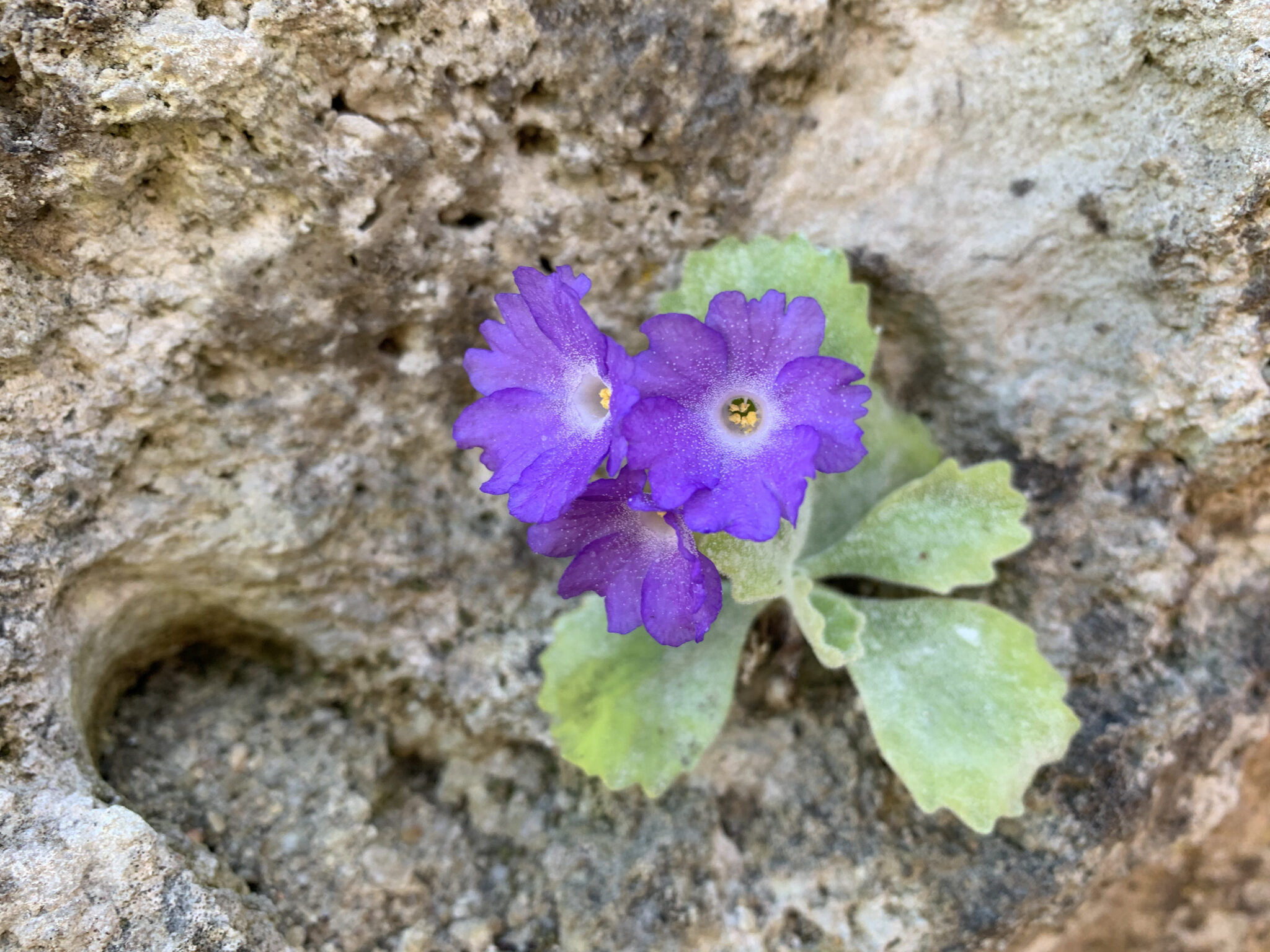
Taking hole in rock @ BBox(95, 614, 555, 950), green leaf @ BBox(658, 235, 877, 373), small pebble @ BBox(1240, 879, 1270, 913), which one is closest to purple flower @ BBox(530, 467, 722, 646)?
green leaf @ BBox(658, 235, 877, 373)

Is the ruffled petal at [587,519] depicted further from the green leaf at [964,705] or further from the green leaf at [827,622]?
the green leaf at [964,705]

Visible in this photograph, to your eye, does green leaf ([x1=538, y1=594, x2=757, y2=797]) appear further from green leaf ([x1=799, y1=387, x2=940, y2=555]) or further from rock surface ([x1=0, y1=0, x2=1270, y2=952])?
green leaf ([x1=799, y1=387, x2=940, y2=555])

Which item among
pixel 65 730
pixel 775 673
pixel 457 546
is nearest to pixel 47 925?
pixel 65 730

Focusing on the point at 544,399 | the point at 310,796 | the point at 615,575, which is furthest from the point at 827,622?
the point at 310,796

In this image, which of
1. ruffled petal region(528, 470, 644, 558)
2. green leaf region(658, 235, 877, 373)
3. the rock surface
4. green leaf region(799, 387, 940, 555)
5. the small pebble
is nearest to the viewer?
ruffled petal region(528, 470, 644, 558)

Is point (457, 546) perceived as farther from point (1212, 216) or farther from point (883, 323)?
point (1212, 216)

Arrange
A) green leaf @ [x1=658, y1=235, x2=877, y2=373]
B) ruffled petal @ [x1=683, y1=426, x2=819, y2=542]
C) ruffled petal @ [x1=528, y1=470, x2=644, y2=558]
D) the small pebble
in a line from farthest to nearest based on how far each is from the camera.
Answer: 1. the small pebble
2. green leaf @ [x1=658, y1=235, x2=877, y2=373]
3. ruffled petal @ [x1=528, y1=470, x2=644, y2=558]
4. ruffled petal @ [x1=683, y1=426, x2=819, y2=542]

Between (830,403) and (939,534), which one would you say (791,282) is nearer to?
(830,403)
